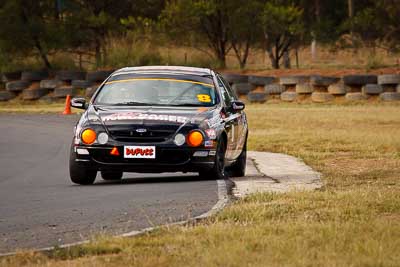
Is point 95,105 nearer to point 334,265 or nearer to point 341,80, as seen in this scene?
point 334,265

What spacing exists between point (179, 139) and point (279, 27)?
28295 mm

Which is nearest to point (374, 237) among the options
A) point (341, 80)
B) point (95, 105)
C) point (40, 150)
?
point (95, 105)

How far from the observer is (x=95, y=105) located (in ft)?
48.3

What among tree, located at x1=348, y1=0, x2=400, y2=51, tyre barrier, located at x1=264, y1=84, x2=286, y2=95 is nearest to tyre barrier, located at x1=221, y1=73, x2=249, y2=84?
tyre barrier, located at x1=264, y1=84, x2=286, y2=95

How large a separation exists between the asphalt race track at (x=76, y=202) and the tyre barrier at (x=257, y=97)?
18637 millimetres

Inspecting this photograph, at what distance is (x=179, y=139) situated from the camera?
13859 millimetres

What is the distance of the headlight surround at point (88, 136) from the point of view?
13.9 metres

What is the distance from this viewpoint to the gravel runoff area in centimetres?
1288

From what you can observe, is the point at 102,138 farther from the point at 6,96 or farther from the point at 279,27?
the point at 279,27

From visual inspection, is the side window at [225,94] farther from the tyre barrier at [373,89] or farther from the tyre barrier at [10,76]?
the tyre barrier at [10,76]

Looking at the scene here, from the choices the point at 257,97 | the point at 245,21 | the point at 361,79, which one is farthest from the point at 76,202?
the point at 245,21

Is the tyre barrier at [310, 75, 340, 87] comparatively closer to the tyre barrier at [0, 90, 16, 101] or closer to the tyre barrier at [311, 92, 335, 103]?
the tyre barrier at [311, 92, 335, 103]

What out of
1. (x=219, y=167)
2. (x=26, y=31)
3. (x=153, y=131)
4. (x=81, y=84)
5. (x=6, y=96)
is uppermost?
(x=153, y=131)

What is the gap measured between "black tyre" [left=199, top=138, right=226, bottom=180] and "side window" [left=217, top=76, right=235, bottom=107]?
37.0 inches
